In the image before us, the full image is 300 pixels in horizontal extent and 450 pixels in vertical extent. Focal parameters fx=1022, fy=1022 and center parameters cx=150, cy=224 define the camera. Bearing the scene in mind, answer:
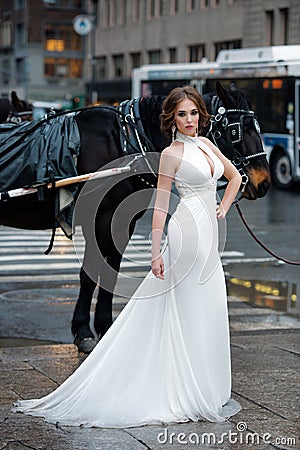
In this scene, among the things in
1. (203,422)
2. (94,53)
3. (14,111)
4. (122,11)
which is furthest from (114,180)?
(94,53)

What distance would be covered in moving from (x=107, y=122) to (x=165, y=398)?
116 inches

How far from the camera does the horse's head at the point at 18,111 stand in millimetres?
13151

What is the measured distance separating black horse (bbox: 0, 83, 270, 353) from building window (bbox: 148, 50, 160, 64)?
56779 millimetres

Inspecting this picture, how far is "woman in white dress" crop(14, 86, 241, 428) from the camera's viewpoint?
19.9 feet

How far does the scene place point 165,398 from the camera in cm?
608

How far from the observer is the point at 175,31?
6175 cm

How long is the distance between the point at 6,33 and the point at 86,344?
8439 cm

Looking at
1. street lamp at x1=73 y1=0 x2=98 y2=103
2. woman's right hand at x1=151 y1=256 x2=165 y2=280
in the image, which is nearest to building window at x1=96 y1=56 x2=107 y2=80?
street lamp at x1=73 y1=0 x2=98 y2=103

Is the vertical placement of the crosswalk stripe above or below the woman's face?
below

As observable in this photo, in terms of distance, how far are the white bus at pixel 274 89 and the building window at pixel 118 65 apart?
38.4 m

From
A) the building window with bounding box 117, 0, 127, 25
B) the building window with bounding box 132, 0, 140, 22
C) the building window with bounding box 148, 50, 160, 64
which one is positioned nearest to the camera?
the building window with bounding box 148, 50, 160, 64

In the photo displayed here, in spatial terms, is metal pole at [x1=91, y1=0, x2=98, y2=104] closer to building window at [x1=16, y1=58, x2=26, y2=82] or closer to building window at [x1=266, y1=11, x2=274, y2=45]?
building window at [x1=16, y1=58, x2=26, y2=82]

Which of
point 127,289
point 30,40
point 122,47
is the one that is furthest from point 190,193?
point 30,40

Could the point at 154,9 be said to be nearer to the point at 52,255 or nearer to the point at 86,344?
the point at 52,255
